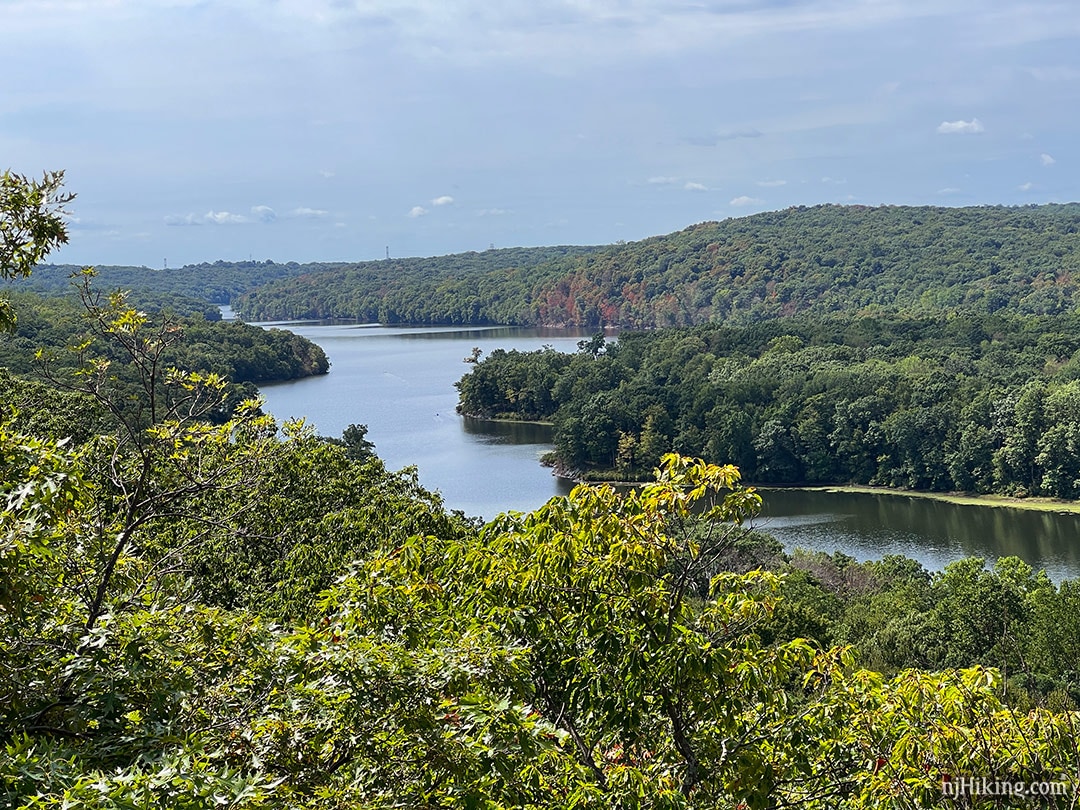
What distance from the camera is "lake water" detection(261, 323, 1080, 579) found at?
3994 centimetres

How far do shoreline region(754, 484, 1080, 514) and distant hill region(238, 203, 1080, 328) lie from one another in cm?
5298

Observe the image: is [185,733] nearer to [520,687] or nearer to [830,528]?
[520,687]

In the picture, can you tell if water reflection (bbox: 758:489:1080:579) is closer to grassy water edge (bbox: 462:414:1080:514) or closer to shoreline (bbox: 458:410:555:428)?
grassy water edge (bbox: 462:414:1080:514)

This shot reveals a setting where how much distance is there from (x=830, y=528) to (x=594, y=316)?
105 meters

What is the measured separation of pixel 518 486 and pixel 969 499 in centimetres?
2100

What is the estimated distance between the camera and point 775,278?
132 m

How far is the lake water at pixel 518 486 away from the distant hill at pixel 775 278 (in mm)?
50540

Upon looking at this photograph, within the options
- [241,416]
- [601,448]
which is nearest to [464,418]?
[601,448]

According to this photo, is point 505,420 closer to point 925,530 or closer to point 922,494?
point 922,494

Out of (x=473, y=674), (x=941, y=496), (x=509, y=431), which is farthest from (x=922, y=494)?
(x=473, y=674)

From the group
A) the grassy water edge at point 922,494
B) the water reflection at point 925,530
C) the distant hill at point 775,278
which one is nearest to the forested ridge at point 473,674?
the water reflection at point 925,530

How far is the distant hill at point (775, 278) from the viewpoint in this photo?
4594 inches

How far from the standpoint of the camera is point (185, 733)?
4.59 metres

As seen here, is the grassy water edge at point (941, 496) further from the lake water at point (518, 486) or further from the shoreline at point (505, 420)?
the shoreline at point (505, 420)
